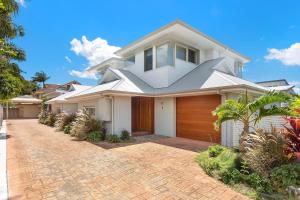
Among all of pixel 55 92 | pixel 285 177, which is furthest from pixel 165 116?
pixel 55 92

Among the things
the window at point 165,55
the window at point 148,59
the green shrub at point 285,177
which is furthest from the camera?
the window at point 148,59

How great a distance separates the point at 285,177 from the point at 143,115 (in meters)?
10.7

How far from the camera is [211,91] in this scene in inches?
352

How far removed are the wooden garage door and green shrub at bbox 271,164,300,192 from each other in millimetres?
5169

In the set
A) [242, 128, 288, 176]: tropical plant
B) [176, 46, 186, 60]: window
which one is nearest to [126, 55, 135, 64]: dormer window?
[176, 46, 186, 60]: window

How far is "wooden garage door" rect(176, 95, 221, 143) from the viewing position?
9.80 meters

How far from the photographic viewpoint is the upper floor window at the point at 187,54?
534 inches

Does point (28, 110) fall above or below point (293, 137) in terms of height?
below

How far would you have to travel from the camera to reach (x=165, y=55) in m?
13.0

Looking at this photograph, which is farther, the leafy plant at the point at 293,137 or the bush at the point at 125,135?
the bush at the point at 125,135

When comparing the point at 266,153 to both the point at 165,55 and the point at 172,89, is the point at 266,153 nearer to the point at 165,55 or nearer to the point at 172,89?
the point at 172,89

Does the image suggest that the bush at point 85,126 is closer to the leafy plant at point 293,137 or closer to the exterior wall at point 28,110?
the leafy plant at point 293,137

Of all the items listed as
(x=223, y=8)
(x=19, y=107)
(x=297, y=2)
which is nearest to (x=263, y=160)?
(x=297, y=2)

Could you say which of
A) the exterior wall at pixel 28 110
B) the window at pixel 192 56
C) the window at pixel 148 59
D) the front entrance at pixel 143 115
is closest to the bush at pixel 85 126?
the front entrance at pixel 143 115
